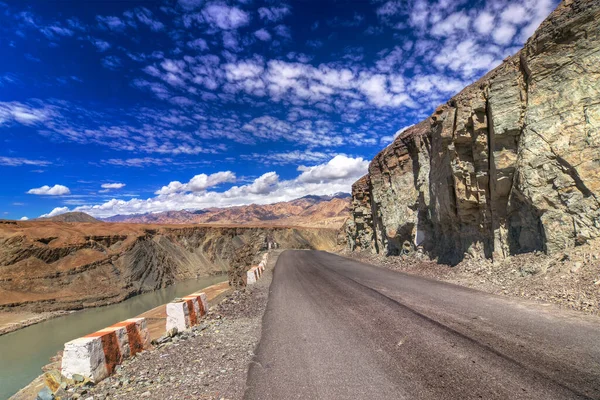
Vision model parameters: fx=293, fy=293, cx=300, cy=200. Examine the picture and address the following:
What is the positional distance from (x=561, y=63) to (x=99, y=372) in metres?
14.3

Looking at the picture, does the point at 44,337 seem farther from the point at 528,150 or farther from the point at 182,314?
the point at 528,150

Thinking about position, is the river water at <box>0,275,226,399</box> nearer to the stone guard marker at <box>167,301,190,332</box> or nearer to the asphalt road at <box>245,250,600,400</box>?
the stone guard marker at <box>167,301,190,332</box>

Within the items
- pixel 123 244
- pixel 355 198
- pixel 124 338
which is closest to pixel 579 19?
pixel 124 338

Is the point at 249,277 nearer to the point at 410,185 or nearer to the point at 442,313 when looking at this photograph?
the point at 442,313

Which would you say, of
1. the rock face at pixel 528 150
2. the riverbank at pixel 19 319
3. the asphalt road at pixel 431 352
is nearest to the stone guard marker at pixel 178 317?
the asphalt road at pixel 431 352

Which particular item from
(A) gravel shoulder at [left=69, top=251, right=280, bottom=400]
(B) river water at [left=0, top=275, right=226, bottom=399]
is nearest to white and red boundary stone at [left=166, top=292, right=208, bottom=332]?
(A) gravel shoulder at [left=69, top=251, right=280, bottom=400]

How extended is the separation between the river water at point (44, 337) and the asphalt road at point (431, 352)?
15.7 metres

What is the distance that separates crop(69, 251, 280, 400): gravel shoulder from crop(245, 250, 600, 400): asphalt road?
1.00ft

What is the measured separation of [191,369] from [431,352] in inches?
146

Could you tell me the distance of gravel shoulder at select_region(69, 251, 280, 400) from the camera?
3.81m

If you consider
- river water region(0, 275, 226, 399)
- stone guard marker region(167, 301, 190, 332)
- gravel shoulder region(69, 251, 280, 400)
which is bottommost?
river water region(0, 275, 226, 399)

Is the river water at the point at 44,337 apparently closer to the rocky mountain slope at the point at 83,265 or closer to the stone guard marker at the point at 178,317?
the rocky mountain slope at the point at 83,265

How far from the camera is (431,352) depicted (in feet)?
14.7

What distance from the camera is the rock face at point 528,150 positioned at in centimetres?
871
